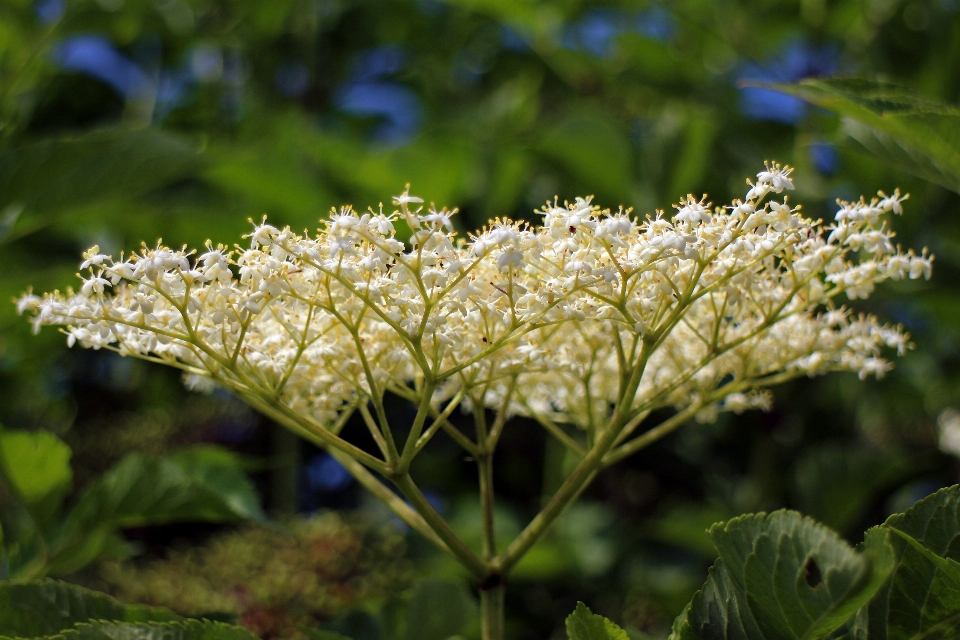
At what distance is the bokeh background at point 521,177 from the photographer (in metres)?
3.09

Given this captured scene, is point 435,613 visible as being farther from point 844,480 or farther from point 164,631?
point 844,480

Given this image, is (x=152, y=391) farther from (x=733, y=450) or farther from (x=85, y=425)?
(x=733, y=450)

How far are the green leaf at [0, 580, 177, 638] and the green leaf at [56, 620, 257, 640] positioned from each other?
0.09 m

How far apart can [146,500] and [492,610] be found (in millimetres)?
957

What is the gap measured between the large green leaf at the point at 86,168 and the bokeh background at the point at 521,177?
0.33 metres

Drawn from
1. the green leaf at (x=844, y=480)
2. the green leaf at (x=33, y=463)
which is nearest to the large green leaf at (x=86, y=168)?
the green leaf at (x=33, y=463)

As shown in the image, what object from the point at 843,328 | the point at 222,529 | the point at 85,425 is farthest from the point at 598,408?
the point at 85,425

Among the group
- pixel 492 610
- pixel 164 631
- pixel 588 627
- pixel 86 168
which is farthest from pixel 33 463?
pixel 588 627

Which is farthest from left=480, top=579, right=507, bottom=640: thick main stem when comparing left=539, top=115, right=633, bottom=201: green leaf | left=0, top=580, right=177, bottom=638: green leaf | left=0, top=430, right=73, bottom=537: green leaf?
left=539, top=115, right=633, bottom=201: green leaf

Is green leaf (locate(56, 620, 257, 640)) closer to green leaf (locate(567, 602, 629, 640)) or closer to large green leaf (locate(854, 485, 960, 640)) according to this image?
green leaf (locate(567, 602, 629, 640))

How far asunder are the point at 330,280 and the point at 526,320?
0.98ft

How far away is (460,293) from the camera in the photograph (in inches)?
46.4

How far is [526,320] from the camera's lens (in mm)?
1179

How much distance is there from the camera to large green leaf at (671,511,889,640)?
3.16ft
